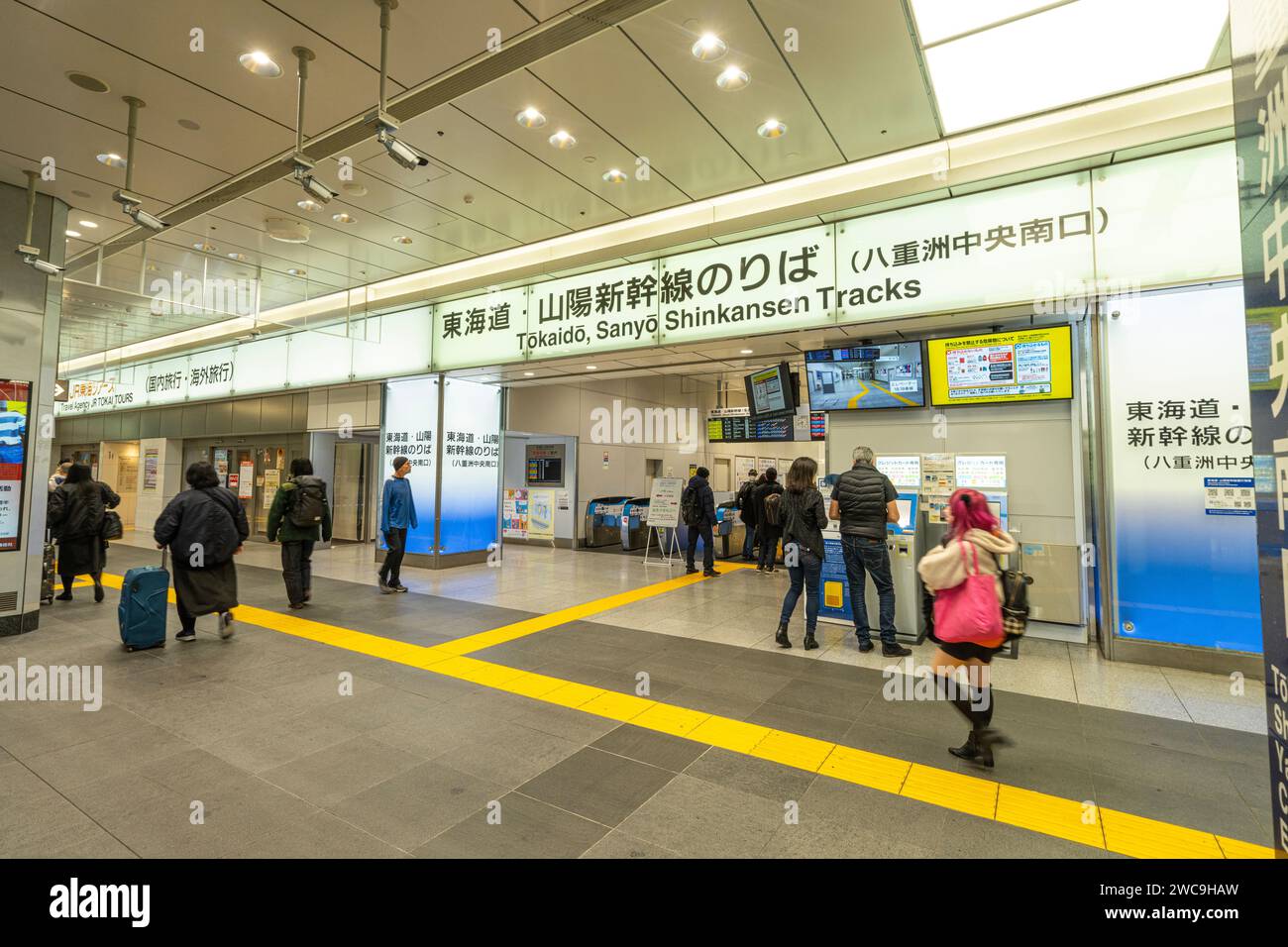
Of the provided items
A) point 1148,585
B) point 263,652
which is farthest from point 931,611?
point 263,652

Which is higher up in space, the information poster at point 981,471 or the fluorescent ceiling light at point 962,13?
the fluorescent ceiling light at point 962,13

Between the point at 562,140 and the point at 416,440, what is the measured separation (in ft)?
19.4

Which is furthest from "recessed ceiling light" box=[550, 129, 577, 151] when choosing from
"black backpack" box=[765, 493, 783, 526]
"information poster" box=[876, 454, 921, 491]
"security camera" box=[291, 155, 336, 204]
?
"black backpack" box=[765, 493, 783, 526]

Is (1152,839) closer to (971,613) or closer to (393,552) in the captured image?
(971,613)

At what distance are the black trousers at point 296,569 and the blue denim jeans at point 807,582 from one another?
5.08 meters

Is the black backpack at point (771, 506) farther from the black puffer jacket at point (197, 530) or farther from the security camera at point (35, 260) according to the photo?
the security camera at point (35, 260)

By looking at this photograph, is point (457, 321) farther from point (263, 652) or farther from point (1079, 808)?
point (1079, 808)

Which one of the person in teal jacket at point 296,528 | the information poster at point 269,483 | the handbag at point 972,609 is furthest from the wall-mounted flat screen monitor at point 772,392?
the information poster at point 269,483

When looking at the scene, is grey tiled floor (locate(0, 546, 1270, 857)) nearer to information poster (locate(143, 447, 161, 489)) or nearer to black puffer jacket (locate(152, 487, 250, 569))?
black puffer jacket (locate(152, 487, 250, 569))

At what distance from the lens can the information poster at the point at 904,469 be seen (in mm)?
5699

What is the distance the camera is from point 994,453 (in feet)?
18.4

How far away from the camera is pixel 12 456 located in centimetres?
547

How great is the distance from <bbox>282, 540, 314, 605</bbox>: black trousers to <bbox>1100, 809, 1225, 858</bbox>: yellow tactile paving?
6.86 meters

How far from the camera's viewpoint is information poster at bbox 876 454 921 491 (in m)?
5.70
